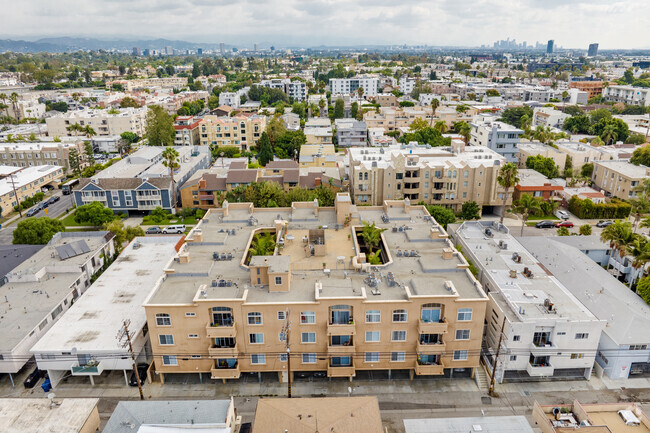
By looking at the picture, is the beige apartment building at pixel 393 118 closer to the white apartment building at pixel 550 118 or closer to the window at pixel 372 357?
the white apartment building at pixel 550 118

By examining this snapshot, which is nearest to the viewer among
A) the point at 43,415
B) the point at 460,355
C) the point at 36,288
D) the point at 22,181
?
Result: the point at 43,415

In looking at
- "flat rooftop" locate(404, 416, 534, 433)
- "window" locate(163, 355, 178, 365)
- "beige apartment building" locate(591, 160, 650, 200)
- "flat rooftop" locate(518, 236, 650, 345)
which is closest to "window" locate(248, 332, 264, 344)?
"window" locate(163, 355, 178, 365)

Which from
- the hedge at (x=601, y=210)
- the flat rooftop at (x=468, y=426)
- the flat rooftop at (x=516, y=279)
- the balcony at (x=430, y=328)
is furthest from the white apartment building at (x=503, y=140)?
the flat rooftop at (x=468, y=426)

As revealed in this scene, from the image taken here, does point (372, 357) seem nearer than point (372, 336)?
No

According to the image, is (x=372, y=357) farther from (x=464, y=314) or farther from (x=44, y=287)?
(x=44, y=287)

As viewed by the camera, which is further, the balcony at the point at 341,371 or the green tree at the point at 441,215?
the green tree at the point at 441,215

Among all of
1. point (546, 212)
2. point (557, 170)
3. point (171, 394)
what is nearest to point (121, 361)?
point (171, 394)

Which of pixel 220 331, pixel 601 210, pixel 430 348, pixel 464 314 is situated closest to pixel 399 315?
pixel 430 348
